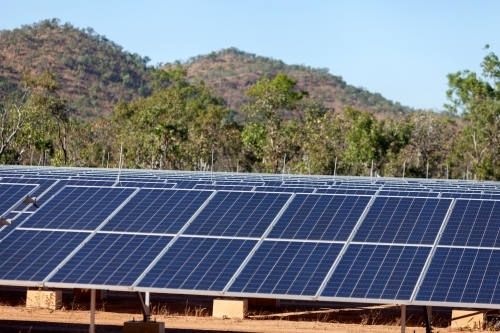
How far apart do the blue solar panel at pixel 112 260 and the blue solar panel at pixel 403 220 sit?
12.8 ft

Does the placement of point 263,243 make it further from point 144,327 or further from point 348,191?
point 348,191

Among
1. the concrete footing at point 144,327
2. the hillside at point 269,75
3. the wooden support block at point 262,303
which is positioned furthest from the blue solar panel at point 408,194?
the hillside at point 269,75

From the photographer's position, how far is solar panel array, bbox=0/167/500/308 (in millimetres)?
17094

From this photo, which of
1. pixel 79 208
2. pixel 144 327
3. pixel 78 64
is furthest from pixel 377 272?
pixel 78 64

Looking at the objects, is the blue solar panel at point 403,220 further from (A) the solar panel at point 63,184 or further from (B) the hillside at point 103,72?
(B) the hillside at point 103,72

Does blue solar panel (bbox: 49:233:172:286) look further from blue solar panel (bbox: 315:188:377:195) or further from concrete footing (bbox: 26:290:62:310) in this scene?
concrete footing (bbox: 26:290:62:310)

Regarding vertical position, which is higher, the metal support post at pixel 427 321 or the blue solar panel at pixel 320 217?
the blue solar panel at pixel 320 217

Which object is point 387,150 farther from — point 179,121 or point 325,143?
point 179,121

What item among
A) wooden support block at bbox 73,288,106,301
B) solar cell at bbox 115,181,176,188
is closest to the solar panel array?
solar cell at bbox 115,181,176,188

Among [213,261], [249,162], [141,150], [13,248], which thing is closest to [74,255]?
[13,248]

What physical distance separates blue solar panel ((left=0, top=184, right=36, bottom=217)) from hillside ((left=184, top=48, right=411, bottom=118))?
369 ft

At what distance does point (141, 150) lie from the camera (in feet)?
203

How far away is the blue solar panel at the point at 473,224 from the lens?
61.4ft

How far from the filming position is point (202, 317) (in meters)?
29.5
